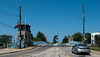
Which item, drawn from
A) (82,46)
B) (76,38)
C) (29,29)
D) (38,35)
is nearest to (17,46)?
(29,29)

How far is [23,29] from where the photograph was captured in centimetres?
4703

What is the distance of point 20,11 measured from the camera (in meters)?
37.0

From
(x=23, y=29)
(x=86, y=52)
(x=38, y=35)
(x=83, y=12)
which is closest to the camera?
(x=86, y=52)

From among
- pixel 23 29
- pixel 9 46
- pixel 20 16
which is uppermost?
pixel 20 16

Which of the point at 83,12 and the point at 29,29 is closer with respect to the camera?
the point at 83,12

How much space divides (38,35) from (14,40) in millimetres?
63625

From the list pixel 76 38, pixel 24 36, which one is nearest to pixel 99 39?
pixel 24 36

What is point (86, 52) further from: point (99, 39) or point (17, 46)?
point (99, 39)

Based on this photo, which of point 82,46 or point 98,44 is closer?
point 82,46

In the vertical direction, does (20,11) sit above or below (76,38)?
above

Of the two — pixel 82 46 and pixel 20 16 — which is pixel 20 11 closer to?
pixel 20 16

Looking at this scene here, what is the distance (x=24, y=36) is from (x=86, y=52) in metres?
30.1

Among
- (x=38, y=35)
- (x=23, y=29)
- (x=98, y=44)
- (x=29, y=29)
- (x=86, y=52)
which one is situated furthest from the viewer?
(x=38, y=35)

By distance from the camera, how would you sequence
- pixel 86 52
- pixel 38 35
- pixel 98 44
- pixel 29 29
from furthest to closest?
pixel 38 35, pixel 29 29, pixel 98 44, pixel 86 52
